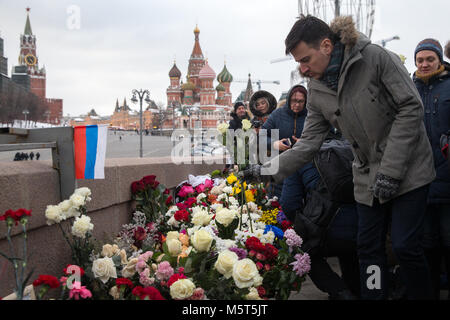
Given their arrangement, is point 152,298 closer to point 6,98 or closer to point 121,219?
point 121,219

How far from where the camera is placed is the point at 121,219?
411 cm

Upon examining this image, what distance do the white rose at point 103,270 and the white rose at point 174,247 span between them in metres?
0.33

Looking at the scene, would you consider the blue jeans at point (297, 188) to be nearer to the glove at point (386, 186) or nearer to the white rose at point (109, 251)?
the glove at point (386, 186)

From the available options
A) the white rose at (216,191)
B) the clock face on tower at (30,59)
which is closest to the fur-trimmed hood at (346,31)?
the white rose at (216,191)

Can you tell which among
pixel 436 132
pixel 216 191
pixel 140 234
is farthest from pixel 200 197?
pixel 436 132

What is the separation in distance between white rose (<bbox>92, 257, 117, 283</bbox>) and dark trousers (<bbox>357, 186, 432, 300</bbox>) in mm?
1534

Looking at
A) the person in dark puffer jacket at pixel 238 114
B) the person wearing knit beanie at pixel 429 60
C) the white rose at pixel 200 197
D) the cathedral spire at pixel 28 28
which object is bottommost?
the white rose at pixel 200 197

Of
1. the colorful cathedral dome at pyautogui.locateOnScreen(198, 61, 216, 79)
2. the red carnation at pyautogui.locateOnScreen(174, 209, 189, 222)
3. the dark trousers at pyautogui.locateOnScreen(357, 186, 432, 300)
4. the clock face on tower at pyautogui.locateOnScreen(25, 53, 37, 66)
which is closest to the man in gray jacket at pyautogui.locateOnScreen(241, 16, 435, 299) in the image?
the dark trousers at pyautogui.locateOnScreen(357, 186, 432, 300)

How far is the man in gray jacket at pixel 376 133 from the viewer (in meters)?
2.54

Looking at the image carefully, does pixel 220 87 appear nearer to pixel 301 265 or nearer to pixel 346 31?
pixel 346 31

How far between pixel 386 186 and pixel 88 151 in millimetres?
1898

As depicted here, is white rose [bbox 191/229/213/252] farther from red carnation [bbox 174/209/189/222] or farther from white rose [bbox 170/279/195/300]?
red carnation [bbox 174/209/189/222]

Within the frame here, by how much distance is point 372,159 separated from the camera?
271 centimetres

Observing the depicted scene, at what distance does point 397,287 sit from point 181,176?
3.22 metres
